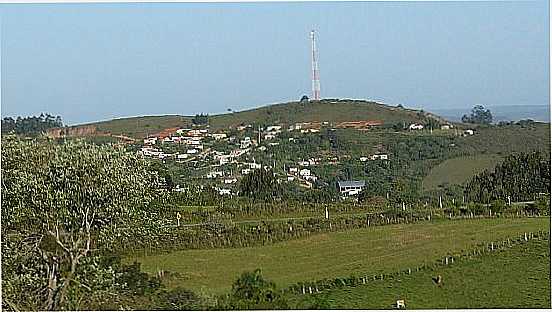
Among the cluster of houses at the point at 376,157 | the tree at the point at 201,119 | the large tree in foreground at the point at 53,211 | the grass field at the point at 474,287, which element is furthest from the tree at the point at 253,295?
the cluster of houses at the point at 376,157

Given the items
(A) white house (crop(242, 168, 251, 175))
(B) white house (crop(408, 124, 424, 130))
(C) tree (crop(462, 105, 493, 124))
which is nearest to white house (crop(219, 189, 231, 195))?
(A) white house (crop(242, 168, 251, 175))

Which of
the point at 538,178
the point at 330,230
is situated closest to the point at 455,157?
the point at 538,178

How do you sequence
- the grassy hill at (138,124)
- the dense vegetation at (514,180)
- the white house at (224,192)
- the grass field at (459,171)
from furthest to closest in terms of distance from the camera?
the grass field at (459,171) → the white house at (224,192) → the dense vegetation at (514,180) → the grassy hill at (138,124)

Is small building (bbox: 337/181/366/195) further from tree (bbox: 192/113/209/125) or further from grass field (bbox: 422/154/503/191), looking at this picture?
tree (bbox: 192/113/209/125)

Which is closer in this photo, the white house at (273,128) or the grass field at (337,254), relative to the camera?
the grass field at (337,254)

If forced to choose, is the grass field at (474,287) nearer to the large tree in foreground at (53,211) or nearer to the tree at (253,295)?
the tree at (253,295)

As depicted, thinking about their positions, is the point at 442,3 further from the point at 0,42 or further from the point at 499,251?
the point at 0,42
